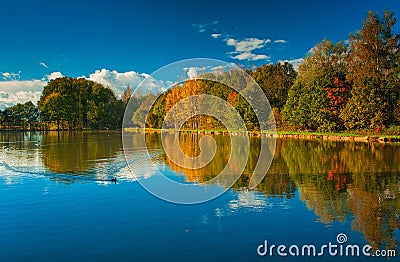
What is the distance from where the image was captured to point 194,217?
33.8ft

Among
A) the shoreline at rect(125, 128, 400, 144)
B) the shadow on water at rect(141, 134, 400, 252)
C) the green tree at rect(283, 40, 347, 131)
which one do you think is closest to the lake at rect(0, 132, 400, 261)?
the shadow on water at rect(141, 134, 400, 252)

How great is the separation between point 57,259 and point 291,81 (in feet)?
220

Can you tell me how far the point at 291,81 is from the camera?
70.1 meters

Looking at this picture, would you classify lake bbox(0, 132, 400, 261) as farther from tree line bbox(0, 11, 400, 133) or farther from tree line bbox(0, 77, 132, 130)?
tree line bbox(0, 77, 132, 130)

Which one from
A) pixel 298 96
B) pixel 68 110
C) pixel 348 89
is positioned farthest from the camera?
pixel 68 110

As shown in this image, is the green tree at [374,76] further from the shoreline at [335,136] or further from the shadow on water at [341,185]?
the shadow on water at [341,185]

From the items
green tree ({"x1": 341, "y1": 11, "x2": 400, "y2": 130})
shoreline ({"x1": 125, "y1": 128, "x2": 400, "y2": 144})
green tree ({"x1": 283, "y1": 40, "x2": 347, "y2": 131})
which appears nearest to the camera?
shoreline ({"x1": 125, "y1": 128, "x2": 400, "y2": 144})

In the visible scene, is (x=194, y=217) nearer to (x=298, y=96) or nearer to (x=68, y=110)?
(x=298, y=96)

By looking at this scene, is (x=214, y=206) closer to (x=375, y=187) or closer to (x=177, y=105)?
(x=375, y=187)

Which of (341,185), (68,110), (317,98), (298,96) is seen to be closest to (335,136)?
(317,98)

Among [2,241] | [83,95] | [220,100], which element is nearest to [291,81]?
[220,100]

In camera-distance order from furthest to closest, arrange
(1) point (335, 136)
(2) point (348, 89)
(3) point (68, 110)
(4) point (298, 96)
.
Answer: (3) point (68, 110) → (4) point (298, 96) → (2) point (348, 89) → (1) point (335, 136)

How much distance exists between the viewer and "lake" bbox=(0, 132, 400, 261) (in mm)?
7812

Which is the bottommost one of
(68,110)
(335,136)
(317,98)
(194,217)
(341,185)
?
(194,217)
